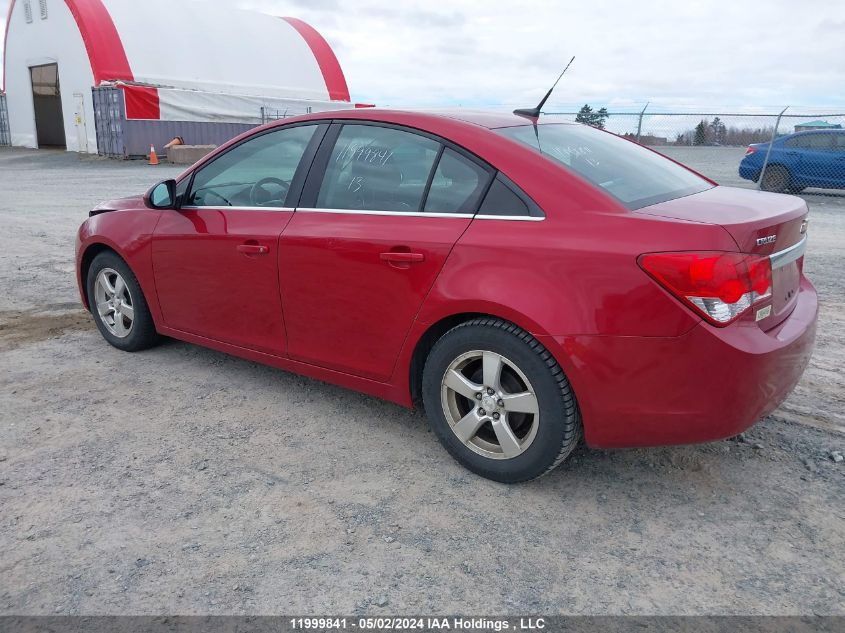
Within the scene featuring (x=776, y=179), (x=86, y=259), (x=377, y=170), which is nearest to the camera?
(x=377, y=170)

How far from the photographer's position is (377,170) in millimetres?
3438

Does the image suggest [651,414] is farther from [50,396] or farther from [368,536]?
[50,396]

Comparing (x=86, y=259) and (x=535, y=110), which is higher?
(x=535, y=110)

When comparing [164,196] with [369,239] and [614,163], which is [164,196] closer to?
[369,239]

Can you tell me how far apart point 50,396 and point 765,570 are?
3.77 m

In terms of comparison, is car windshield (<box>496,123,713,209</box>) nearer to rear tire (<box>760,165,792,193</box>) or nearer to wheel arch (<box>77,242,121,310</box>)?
wheel arch (<box>77,242,121,310</box>)

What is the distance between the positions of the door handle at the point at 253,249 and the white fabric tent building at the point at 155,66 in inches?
1012

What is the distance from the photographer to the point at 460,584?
96.5 inches

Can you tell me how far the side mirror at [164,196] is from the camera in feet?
13.9

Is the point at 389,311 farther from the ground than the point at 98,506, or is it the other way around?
the point at 389,311

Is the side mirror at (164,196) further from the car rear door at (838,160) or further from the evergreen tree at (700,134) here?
the evergreen tree at (700,134)

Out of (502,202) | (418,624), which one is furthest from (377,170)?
(418,624)

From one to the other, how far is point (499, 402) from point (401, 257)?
787 mm

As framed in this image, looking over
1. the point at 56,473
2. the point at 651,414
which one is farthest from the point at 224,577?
the point at 651,414
